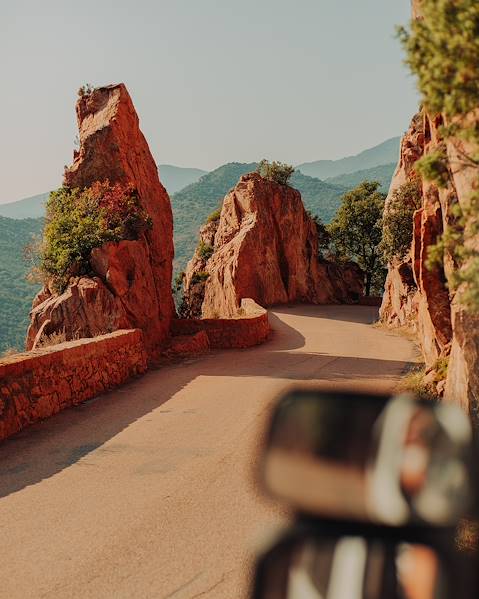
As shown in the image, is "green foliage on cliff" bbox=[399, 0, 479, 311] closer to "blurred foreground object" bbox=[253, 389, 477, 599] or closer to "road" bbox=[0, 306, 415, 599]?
"road" bbox=[0, 306, 415, 599]

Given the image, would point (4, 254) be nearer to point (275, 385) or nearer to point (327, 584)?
point (275, 385)

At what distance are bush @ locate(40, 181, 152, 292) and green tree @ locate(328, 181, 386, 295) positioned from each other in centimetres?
3725

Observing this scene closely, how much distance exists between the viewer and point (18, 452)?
1099 centimetres

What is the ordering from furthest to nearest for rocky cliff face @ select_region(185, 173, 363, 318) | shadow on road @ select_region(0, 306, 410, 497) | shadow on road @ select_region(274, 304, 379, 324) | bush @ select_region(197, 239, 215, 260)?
1. bush @ select_region(197, 239, 215, 260)
2. rocky cliff face @ select_region(185, 173, 363, 318)
3. shadow on road @ select_region(274, 304, 379, 324)
4. shadow on road @ select_region(0, 306, 410, 497)

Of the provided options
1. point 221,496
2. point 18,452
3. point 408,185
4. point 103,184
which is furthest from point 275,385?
point 408,185

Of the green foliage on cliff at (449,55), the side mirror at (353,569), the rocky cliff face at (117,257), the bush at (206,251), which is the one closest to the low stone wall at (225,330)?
the rocky cliff face at (117,257)

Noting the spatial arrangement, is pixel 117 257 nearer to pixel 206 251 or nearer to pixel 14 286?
pixel 206 251

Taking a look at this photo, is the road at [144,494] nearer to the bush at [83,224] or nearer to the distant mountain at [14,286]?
the bush at [83,224]

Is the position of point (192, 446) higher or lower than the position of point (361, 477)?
lower

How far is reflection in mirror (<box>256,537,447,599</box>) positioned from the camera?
1.72 m

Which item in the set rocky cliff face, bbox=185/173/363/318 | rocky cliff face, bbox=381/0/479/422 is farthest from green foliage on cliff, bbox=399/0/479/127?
rocky cliff face, bbox=185/173/363/318

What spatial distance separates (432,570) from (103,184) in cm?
2459

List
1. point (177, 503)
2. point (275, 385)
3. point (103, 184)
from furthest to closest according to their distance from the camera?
point (103, 184), point (275, 385), point (177, 503)

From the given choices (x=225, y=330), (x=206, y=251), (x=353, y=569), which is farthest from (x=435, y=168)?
(x=206, y=251)
